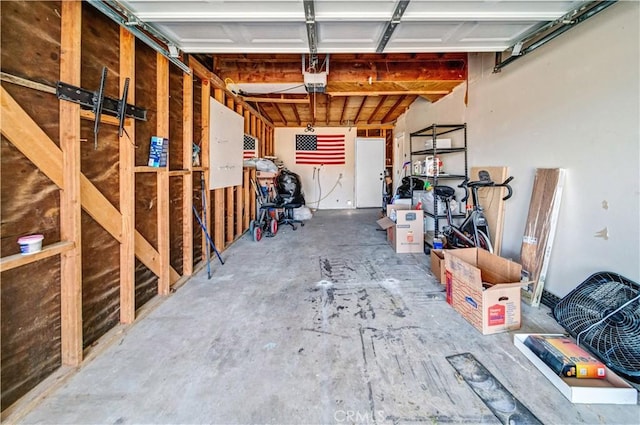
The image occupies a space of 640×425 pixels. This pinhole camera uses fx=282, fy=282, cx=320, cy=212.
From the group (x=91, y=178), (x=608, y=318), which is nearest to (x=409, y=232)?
(x=608, y=318)

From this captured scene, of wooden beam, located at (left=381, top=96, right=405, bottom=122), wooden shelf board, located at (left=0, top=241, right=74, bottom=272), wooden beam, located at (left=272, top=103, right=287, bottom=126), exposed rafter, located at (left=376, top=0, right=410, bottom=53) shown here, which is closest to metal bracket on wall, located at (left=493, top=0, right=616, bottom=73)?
exposed rafter, located at (left=376, top=0, right=410, bottom=53)

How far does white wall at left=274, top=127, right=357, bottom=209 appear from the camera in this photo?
27.8ft

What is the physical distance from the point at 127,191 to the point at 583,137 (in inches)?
136

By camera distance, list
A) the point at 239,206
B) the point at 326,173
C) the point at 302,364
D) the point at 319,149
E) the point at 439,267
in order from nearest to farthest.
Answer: the point at 302,364 → the point at 439,267 → the point at 239,206 → the point at 319,149 → the point at 326,173

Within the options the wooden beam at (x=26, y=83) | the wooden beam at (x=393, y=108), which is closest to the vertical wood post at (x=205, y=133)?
the wooden beam at (x=26, y=83)

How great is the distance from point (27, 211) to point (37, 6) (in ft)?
3.36

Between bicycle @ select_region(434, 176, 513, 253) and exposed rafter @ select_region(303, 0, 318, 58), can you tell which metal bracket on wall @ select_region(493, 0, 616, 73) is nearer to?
bicycle @ select_region(434, 176, 513, 253)

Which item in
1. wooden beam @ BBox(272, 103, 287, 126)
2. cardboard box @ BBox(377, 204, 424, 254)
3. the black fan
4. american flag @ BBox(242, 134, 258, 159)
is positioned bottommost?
the black fan

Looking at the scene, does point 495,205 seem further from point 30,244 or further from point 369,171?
point 369,171

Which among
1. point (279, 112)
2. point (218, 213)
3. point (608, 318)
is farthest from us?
point (279, 112)

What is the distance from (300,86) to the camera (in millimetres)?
4168

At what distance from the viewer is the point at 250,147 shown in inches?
228

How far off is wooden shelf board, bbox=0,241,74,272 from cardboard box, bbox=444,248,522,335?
8.32 feet

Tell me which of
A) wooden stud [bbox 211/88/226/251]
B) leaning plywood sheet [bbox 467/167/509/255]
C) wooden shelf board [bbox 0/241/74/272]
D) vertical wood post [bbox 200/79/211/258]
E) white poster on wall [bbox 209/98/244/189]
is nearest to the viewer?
wooden shelf board [bbox 0/241/74/272]
